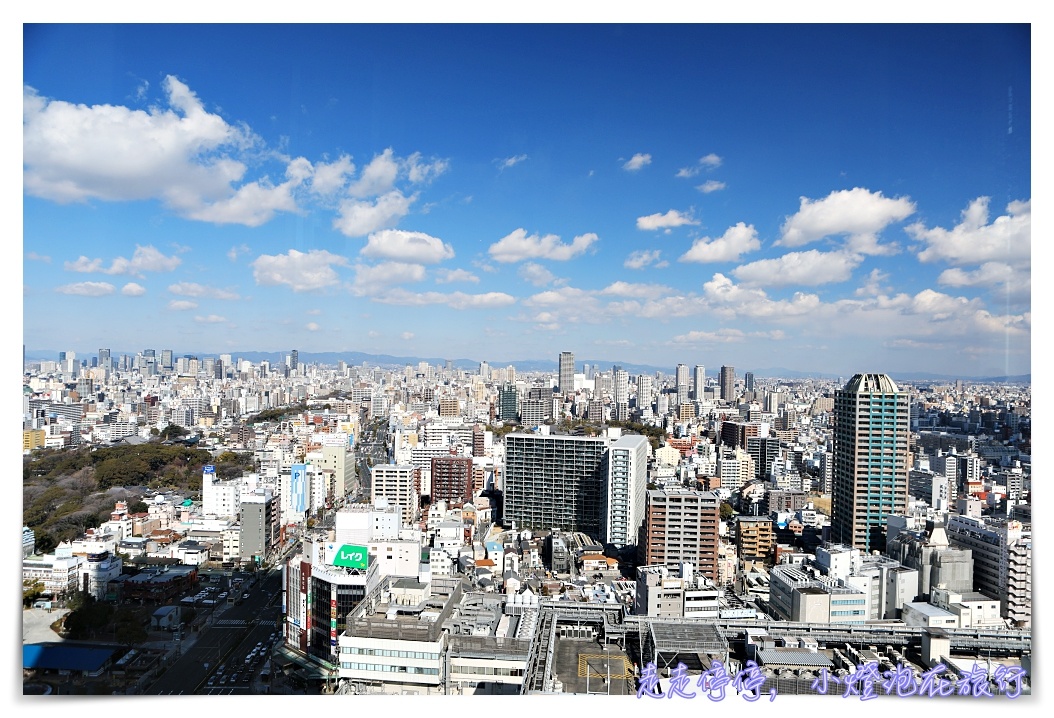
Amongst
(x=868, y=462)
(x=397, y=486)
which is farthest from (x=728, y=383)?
(x=397, y=486)

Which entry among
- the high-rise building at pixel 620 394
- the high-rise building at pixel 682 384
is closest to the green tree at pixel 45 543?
the high-rise building at pixel 620 394

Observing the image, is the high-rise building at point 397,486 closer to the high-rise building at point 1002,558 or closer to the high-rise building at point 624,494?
the high-rise building at point 624,494

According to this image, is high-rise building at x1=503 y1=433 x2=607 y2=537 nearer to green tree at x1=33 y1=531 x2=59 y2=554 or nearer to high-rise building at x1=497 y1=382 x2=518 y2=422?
high-rise building at x1=497 y1=382 x2=518 y2=422

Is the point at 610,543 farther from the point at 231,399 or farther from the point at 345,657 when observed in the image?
the point at 345,657

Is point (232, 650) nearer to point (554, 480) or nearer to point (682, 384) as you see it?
point (682, 384)

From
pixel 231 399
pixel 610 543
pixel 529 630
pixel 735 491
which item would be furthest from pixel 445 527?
pixel 735 491

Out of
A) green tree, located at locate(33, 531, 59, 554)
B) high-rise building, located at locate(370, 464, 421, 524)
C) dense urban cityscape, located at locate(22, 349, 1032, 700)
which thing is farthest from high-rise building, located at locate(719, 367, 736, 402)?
green tree, located at locate(33, 531, 59, 554)
